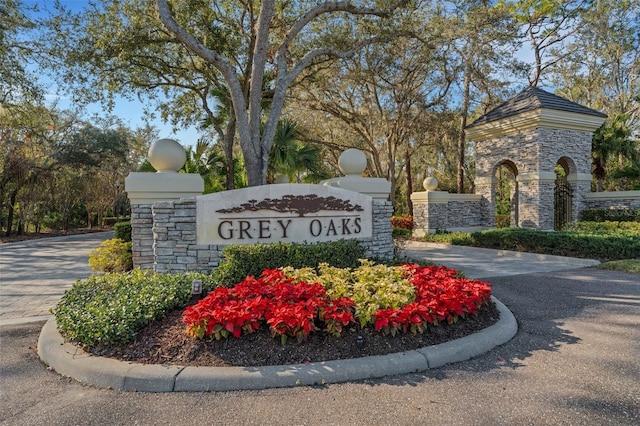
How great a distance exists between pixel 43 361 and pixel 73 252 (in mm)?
10735

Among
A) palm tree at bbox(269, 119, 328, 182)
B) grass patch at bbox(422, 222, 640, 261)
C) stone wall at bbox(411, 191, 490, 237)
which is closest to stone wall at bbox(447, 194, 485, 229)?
stone wall at bbox(411, 191, 490, 237)

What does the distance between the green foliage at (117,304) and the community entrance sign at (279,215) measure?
3.08 feet

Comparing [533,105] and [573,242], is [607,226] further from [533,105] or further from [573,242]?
[533,105]

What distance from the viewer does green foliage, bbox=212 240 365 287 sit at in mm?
5152

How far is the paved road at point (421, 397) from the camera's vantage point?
2.55 meters

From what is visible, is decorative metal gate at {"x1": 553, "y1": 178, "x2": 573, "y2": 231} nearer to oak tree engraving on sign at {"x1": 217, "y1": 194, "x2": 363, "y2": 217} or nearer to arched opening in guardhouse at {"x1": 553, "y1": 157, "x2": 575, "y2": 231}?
arched opening in guardhouse at {"x1": 553, "y1": 157, "x2": 575, "y2": 231}

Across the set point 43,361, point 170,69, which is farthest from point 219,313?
point 170,69

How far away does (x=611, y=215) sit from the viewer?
12859mm

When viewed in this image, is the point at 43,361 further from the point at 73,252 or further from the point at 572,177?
the point at 572,177

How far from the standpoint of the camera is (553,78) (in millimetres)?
22562

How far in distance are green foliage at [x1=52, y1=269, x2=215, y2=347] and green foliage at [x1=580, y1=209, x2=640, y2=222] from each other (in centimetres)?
1386

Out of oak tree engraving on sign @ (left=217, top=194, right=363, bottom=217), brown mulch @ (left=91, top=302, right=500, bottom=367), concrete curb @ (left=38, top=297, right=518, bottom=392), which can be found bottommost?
concrete curb @ (left=38, top=297, right=518, bottom=392)

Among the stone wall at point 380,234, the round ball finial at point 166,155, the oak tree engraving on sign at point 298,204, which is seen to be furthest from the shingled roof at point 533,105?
the round ball finial at point 166,155

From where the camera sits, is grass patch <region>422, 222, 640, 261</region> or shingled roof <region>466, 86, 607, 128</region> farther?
shingled roof <region>466, 86, 607, 128</region>
